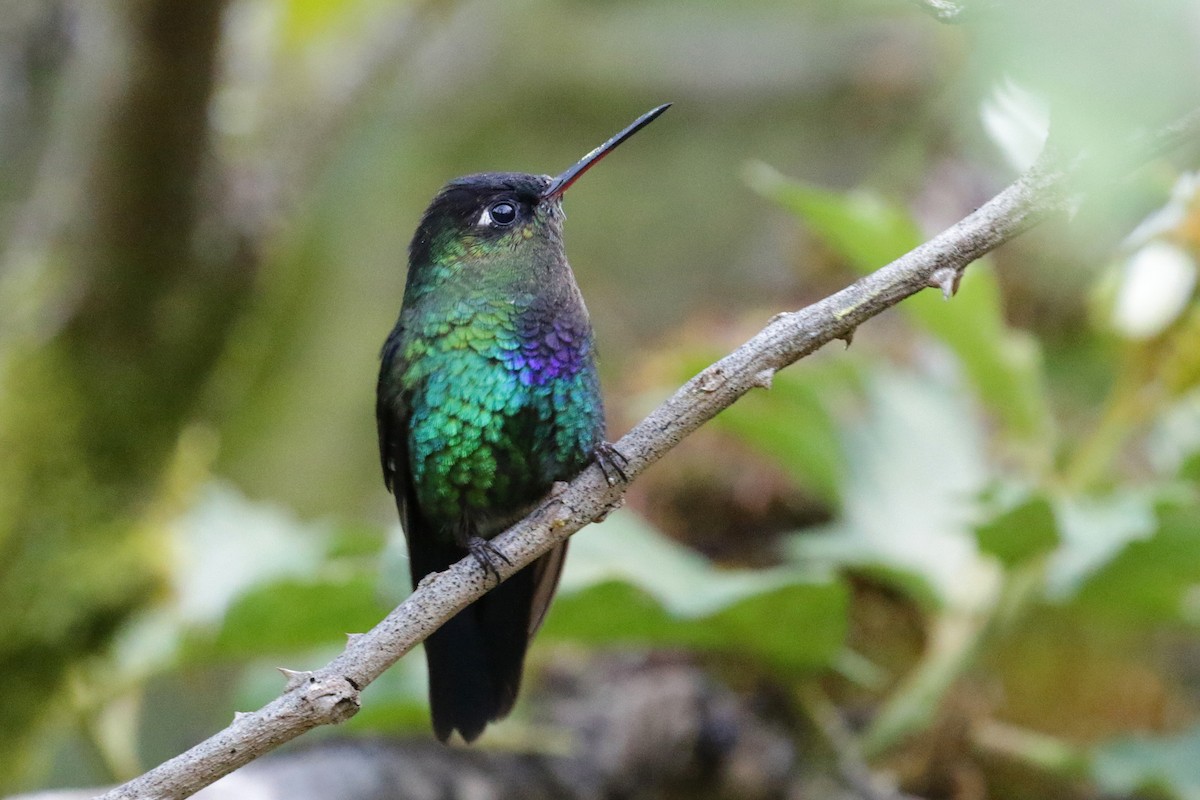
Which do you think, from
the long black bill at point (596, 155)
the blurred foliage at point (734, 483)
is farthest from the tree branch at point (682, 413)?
the long black bill at point (596, 155)

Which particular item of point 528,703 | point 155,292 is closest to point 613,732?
point 528,703

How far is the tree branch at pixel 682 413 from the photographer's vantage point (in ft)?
4.14

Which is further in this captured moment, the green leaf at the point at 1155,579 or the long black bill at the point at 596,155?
the green leaf at the point at 1155,579

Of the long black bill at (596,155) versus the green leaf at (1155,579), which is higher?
the long black bill at (596,155)

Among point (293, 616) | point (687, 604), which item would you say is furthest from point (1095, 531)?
point (293, 616)

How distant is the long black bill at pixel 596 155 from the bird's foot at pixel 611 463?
0.37 m

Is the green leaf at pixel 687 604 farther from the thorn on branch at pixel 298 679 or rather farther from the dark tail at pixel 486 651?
the thorn on branch at pixel 298 679

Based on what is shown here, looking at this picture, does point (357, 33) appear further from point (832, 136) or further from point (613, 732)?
point (613, 732)

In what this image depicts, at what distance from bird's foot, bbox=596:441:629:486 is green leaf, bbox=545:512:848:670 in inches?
24.0

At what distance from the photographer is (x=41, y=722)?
300 cm

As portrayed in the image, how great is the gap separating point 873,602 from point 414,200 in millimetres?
3289

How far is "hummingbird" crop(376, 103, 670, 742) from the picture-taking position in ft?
6.09

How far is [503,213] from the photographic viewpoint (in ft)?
6.08

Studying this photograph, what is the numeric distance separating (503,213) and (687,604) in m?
0.81
